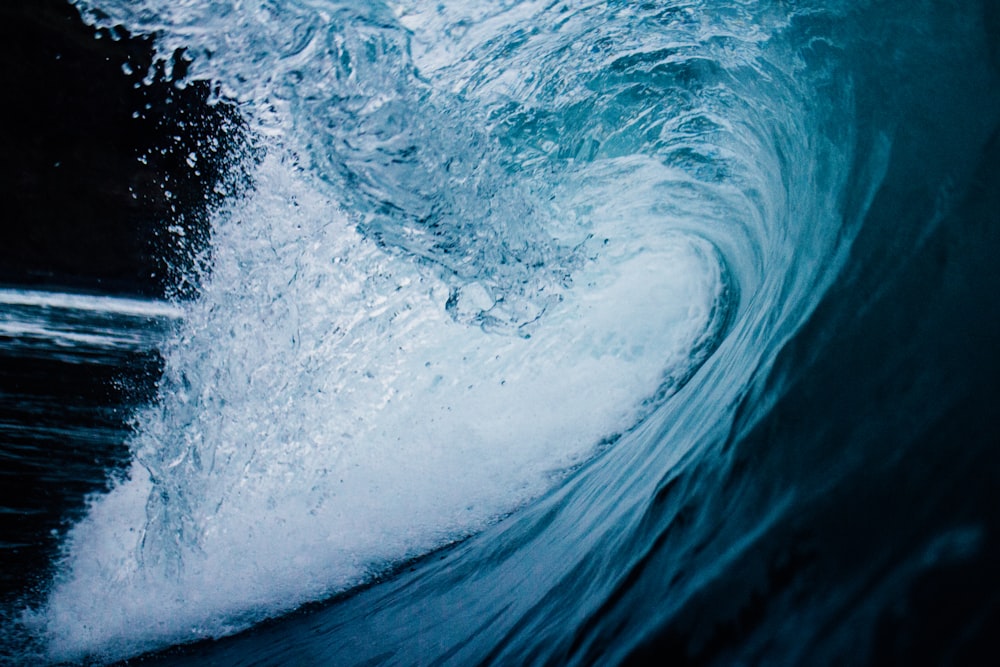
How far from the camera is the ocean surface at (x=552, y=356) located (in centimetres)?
89

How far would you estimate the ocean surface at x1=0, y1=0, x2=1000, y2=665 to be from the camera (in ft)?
2.93

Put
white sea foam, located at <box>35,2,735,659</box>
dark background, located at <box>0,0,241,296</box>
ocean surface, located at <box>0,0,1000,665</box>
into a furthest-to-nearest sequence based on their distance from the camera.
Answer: dark background, located at <box>0,0,241,296</box> → white sea foam, located at <box>35,2,735,659</box> → ocean surface, located at <box>0,0,1000,665</box>

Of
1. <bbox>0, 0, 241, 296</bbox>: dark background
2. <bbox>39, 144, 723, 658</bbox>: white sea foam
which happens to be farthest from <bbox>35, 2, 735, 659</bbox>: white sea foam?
<bbox>0, 0, 241, 296</bbox>: dark background

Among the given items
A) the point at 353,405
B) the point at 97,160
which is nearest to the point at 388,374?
the point at 353,405

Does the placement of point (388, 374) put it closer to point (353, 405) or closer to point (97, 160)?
point (353, 405)

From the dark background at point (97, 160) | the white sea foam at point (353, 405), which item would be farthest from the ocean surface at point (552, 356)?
the dark background at point (97, 160)

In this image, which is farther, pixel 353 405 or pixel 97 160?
pixel 97 160

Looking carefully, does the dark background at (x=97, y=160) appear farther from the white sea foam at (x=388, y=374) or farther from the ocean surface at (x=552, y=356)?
the white sea foam at (x=388, y=374)

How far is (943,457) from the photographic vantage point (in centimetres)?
79

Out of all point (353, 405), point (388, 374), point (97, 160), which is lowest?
point (353, 405)

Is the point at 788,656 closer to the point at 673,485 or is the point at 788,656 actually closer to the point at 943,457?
the point at 943,457

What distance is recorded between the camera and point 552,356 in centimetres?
206

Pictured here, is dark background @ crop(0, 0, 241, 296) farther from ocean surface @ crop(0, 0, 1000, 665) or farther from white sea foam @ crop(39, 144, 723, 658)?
white sea foam @ crop(39, 144, 723, 658)

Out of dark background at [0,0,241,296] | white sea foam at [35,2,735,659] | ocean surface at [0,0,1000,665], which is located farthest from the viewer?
dark background at [0,0,241,296]
